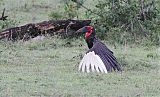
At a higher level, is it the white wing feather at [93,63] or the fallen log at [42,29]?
the fallen log at [42,29]

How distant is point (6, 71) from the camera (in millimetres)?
8562

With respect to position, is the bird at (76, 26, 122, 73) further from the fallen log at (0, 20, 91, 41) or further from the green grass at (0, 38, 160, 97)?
the fallen log at (0, 20, 91, 41)

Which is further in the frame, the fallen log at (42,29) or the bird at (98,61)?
the fallen log at (42,29)

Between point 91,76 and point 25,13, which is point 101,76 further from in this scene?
point 25,13

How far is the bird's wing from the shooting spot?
7812 millimetres

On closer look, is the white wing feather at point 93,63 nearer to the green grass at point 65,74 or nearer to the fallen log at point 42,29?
the green grass at point 65,74

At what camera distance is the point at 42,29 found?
11.8 meters

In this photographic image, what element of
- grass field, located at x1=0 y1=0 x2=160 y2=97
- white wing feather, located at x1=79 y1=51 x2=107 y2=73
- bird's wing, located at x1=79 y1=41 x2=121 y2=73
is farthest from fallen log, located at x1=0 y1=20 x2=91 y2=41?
white wing feather, located at x1=79 y1=51 x2=107 y2=73

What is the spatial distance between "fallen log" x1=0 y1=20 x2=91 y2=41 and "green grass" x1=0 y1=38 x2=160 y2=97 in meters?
0.35

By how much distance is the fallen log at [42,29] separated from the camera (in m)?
11.6

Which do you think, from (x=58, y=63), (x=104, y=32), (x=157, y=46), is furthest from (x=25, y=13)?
(x=58, y=63)

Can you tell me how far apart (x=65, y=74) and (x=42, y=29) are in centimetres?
364

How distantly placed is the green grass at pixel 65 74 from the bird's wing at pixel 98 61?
136 millimetres

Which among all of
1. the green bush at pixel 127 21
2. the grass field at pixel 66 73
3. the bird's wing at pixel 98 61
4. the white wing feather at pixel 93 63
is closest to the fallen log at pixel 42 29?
the grass field at pixel 66 73
